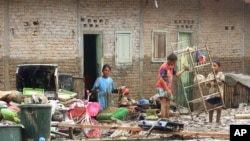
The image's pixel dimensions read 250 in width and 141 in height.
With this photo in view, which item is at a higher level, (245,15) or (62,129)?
(245,15)

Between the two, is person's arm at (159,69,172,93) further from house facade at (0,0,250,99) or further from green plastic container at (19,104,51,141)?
green plastic container at (19,104,51,141)

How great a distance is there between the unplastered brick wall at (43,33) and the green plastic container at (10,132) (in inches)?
231

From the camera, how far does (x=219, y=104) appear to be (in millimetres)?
15609

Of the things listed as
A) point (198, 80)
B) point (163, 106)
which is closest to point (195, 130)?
point (163, 106)

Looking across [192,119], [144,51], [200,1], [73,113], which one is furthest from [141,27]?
[73,113]

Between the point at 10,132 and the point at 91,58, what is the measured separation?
31.0ft

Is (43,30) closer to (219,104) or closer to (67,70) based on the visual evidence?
(67,70)

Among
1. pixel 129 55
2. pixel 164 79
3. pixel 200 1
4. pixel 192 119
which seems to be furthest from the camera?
pixel 200 1

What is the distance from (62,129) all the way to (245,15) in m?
11.8

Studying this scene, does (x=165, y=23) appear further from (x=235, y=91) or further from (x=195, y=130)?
(x=195, y=130)

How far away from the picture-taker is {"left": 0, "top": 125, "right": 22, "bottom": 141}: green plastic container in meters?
11.2

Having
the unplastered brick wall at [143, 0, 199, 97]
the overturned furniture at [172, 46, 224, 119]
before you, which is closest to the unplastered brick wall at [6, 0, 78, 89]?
the unplastered brick wall at [143, 0, 199, 97]

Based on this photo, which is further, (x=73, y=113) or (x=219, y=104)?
(x=219, y=104)

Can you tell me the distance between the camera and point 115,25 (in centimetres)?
1928
